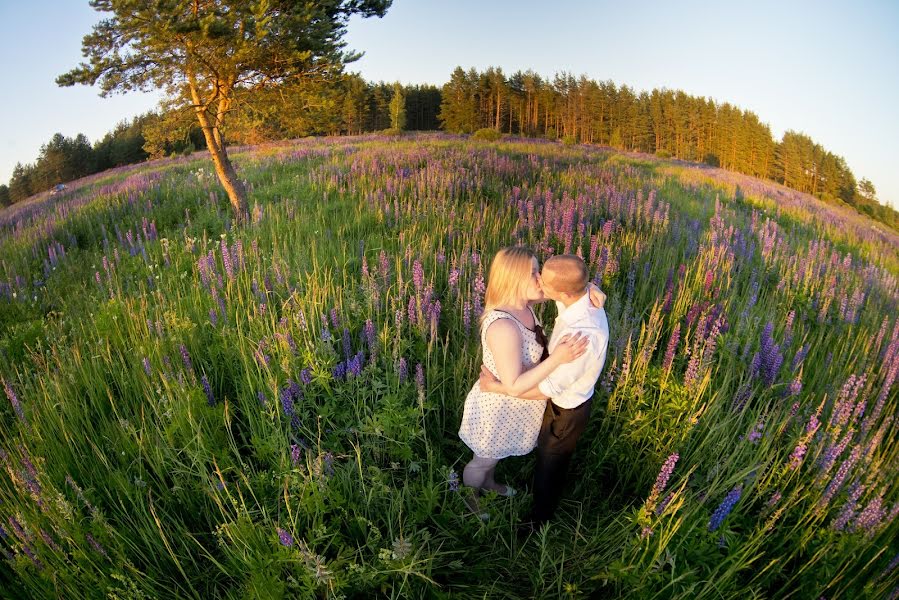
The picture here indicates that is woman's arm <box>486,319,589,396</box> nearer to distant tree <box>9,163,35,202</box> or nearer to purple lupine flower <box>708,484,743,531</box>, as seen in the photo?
purple lupine flower <box>708,484,743,531</box>

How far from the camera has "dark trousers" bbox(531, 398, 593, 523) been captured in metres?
2.48

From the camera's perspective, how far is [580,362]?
2342 mm

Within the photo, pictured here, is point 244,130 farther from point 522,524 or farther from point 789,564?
point 789,564

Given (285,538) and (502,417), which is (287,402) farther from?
(502,417)

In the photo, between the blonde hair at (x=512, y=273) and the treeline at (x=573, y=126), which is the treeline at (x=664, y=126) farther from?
the blonde hair at (x=512, y=273)

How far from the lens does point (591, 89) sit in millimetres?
62188

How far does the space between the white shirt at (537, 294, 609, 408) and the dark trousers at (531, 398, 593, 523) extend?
0.08 metres

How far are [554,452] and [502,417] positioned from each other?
0.35 meters

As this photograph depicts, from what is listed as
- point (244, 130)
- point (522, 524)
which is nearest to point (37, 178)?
point (244, 130)

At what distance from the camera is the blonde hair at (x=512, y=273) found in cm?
249

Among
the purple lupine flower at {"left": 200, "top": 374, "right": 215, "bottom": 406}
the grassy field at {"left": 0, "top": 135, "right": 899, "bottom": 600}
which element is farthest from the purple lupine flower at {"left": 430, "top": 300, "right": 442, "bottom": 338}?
the purple lupine flower at {"left": 200, "top": 374, "right": 215, "bottom": 406}

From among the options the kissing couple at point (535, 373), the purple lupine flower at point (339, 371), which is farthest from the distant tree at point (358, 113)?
the kissing couple at point (535, 373)

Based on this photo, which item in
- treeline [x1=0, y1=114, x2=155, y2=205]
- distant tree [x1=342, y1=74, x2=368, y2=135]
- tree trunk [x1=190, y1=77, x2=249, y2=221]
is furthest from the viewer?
distant tree [x1=342, y1=74, x2=368, y2=135]

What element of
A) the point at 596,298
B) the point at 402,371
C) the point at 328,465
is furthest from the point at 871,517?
the point at 328,465
